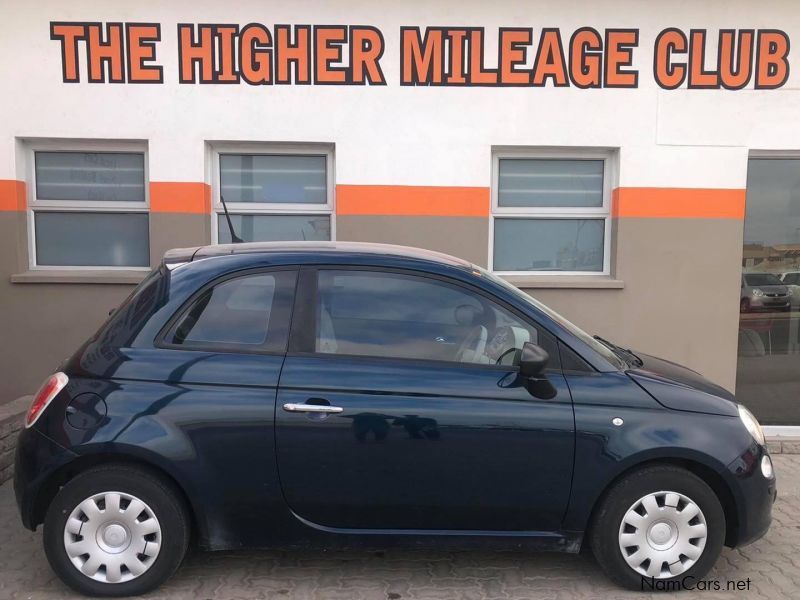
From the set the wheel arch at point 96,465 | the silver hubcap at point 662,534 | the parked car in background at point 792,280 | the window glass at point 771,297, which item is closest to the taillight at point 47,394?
the wheel arch at point 96,465

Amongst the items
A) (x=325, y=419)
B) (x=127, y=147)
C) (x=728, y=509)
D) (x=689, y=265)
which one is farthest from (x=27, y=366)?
(x=689, y=265)

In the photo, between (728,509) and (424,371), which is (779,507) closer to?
(728,509)

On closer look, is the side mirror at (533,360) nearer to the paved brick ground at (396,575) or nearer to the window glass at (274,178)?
the paved brick ground at (396,575)

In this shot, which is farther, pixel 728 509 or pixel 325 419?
pixel 728 509

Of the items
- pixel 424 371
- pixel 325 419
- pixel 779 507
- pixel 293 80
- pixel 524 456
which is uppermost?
pixel 293 80

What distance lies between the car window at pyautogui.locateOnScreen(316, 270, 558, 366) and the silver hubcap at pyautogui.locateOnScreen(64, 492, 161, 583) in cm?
122

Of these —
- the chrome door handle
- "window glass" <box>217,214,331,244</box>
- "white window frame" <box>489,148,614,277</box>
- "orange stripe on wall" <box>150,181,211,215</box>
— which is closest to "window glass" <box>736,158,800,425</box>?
"white window frame" <box>489,148,614,277</box>

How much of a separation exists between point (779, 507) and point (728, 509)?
152 centimetres

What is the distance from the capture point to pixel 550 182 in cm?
603

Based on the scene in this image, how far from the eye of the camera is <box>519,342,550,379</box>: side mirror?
2828mm

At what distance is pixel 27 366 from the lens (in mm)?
5754

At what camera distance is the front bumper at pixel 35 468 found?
9.40 ft

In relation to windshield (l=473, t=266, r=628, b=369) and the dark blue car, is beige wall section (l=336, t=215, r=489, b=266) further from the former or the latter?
the dark blue car

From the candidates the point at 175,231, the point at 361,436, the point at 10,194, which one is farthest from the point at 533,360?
the point at 10,194
